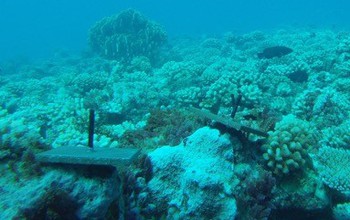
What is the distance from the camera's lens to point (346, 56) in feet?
37.2

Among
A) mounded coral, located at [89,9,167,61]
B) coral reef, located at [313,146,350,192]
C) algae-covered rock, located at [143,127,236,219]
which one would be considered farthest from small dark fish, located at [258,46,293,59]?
algae-covered rock, located at [143,127,236,219]

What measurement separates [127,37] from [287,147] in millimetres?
16756

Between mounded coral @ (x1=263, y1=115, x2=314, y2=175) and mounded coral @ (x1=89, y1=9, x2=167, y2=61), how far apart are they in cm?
1551

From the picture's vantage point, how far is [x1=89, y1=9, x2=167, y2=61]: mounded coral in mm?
19422

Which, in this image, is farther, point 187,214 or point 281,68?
point 281,68

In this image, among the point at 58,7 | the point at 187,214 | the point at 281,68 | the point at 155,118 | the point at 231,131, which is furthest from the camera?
the point at 58,7

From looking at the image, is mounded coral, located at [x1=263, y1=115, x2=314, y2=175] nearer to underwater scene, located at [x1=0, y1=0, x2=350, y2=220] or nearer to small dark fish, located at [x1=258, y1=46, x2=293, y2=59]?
underwater scene, located at [x1=0, y1=0, x2=350, y2=220]

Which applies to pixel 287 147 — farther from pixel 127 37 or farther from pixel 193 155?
pixel 127 37

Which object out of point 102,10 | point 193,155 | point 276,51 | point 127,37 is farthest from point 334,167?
point 102,10

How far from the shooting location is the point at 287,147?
4.46 metres

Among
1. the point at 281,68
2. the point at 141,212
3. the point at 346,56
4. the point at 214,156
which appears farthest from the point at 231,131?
the point at 346,56

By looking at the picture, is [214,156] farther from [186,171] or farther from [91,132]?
[91,132]

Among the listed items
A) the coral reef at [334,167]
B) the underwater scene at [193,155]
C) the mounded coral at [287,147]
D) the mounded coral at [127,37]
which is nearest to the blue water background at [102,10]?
the mounded coral at [127,37]

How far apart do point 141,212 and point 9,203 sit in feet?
Result: 4.81
